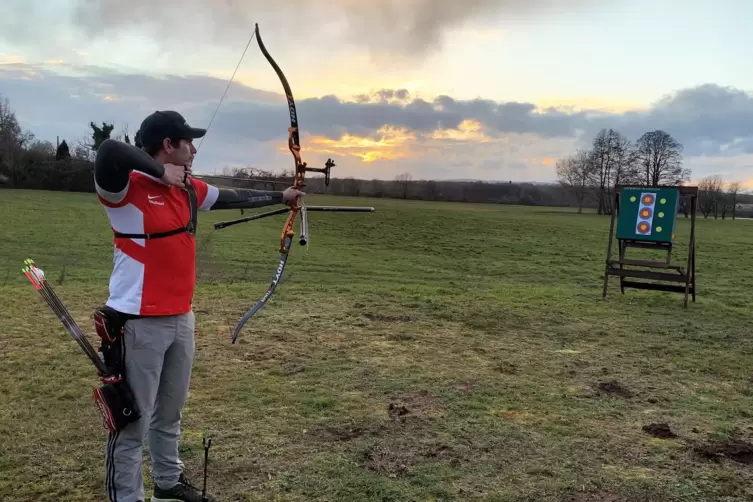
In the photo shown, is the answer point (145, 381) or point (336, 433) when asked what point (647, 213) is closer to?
point (336, 433)

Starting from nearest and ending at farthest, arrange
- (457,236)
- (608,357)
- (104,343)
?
1. (104,343)
2. (608,357)
3. (457,236)

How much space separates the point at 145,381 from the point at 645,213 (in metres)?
10.1

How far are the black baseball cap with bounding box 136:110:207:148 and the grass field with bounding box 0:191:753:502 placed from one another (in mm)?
1948

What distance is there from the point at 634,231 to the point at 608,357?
17.4 ft

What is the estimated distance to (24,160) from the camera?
138 ft

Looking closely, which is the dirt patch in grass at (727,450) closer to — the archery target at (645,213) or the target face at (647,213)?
the target face at (647,213)

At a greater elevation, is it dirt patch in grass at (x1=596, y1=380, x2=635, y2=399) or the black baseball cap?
the black baseball cap

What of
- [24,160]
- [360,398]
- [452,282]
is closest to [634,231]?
[452,282]

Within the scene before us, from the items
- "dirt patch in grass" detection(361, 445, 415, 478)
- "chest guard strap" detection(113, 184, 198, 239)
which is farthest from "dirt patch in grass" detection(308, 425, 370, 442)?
"chest guard strap" detection(113, 184, 198, 239)

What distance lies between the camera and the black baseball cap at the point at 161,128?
2730mm

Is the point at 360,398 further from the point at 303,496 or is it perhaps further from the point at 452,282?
the point at 452,282

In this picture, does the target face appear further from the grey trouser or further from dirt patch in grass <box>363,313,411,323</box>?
the grey trouser

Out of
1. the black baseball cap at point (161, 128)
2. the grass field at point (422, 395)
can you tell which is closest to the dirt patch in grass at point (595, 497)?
the grass field at point (422, 395)

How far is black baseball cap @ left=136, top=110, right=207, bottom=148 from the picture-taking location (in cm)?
273
